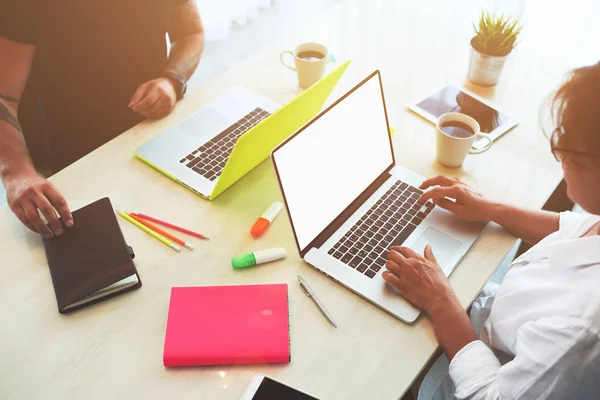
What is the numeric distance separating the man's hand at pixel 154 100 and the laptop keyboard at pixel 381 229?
2.05 ft

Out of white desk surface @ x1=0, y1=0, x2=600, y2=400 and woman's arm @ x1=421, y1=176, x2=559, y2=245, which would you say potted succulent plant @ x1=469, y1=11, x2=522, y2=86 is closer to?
white desk surface @ x1=0, y1=0, x2=600, y2=400

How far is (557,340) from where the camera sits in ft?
2.65

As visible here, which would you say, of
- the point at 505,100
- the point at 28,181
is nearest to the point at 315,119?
the point at 28,181

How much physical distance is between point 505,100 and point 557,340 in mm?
898

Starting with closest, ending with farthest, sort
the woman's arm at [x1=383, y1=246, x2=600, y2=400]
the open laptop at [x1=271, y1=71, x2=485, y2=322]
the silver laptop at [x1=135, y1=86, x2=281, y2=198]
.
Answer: the woman's arm at [x1=383, y1=246, x2=600, y2=400] → the open laptop at [x1=271, y1=71, x2=485, y2=322] → the silver laptop at [x1=135, y1=86, x2=281, y2=198]

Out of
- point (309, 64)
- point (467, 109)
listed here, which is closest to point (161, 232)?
point (309, 64)

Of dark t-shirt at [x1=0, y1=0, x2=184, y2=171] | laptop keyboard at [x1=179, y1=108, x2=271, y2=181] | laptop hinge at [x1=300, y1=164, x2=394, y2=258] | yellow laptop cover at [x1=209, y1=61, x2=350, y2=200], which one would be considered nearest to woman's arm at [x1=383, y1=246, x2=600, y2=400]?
laptop hinge at [x1=300, y1=164, x2=394, y2=258]

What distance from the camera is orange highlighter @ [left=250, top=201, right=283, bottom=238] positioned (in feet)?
3.67

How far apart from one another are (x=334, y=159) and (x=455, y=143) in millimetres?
324

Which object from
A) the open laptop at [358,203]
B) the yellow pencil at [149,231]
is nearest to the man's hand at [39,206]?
the yellow pencil at [149,231]

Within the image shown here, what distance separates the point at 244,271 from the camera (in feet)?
3.47

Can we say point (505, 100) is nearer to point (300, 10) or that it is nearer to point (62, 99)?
point (62, 99)

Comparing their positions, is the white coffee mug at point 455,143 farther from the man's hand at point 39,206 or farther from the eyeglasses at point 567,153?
the man's hand at point 39,206

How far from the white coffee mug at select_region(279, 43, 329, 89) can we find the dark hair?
0.73 m
